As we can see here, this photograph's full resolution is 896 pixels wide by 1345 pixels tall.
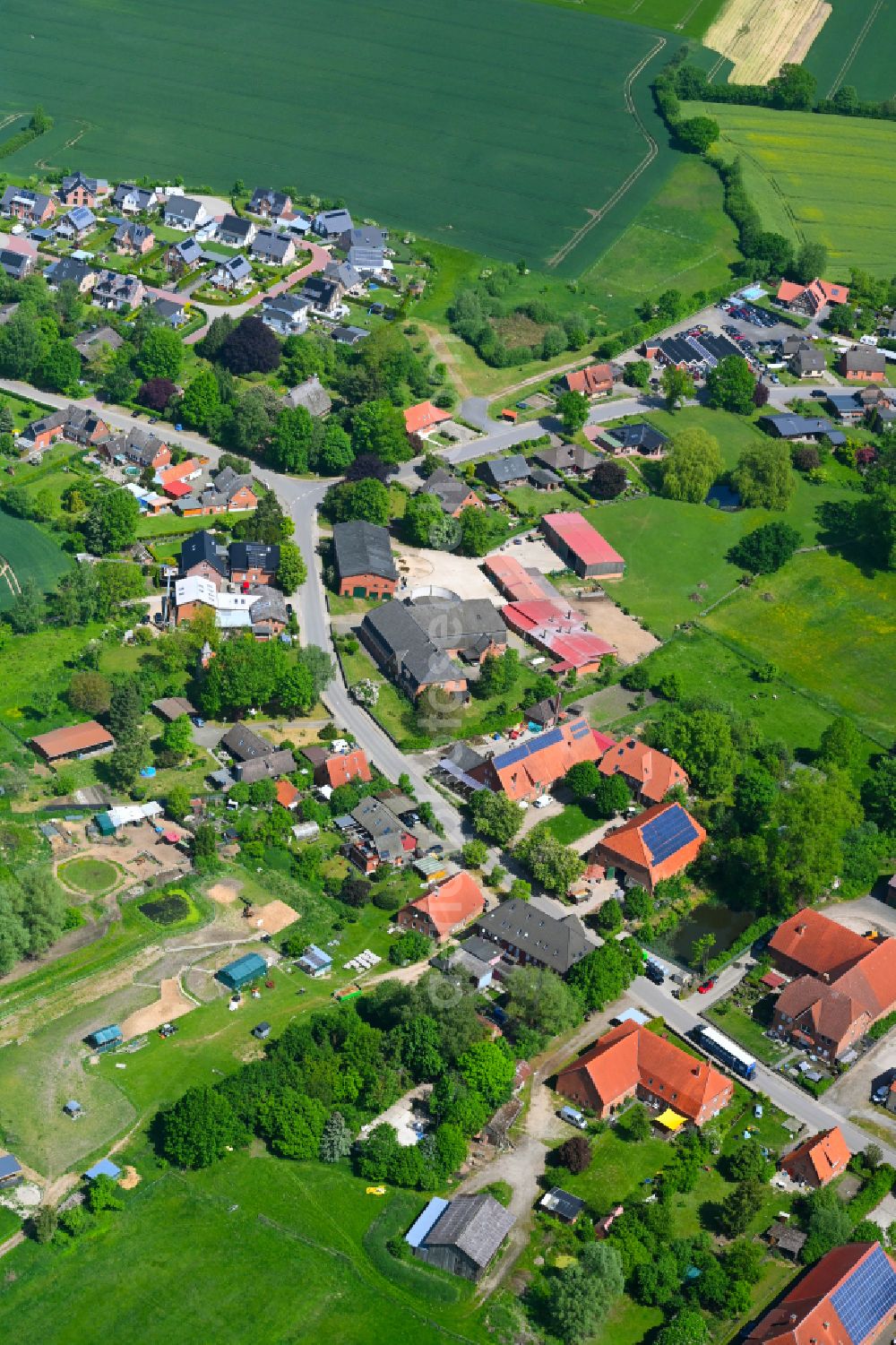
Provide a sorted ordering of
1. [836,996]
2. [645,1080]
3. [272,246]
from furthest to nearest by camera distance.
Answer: [272,246]
[836,996]
[645,1080]

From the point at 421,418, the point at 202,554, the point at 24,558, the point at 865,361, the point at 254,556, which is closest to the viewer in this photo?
the point at 202,554

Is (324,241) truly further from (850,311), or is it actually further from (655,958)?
(655,958)

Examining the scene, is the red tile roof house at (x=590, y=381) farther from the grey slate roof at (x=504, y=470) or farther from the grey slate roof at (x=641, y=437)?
the grey slate roof at (x=504, y=470)

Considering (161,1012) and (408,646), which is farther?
(408,646)

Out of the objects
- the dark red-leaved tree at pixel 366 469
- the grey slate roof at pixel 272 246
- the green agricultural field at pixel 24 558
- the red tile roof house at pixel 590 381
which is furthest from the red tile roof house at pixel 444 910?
the grey slate roof at pixel 272 246

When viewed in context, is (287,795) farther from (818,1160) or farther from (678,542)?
(678,542)

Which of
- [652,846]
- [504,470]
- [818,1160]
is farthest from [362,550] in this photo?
[818,1160]

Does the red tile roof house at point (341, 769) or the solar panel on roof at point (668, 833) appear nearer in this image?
the solar panel on roof at point (668, 833)

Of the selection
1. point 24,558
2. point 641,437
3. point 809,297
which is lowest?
point 24,558
